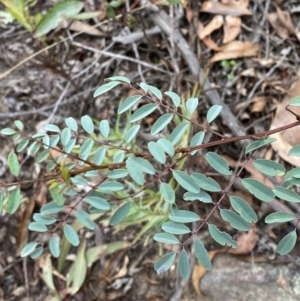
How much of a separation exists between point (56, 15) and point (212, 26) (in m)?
0.60

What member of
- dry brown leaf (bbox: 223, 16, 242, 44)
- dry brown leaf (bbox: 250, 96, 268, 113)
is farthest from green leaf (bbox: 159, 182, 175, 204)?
dry brown leaf (bbox: 223, 16, 242, 44)

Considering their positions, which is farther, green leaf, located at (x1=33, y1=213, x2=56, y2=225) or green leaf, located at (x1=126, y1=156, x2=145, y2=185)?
green leaf, located at (x1=33, y1=213, x2=56, y2=225)

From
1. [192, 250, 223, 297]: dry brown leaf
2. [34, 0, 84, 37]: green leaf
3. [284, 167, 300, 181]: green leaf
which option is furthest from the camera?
[34, 0, 84, 37]: green leaf

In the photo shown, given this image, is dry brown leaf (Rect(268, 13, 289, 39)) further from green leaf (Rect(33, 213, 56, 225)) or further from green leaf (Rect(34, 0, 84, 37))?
green leaf (Rect(33, 213, 56, 225))

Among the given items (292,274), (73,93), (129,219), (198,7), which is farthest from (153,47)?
(292,274)

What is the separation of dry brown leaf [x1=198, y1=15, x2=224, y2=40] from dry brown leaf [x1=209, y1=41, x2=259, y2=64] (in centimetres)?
9

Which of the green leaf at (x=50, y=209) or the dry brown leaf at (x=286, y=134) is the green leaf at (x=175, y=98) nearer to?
the green leaf at (x=50, y=209)

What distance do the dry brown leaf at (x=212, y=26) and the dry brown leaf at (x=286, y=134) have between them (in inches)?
15.5

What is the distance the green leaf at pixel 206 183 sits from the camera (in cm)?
98

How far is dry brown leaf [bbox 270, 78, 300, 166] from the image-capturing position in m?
1.67

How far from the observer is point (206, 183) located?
99 cm

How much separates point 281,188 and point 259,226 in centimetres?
78

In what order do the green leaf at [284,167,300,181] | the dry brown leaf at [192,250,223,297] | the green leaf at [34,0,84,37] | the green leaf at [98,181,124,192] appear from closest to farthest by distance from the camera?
the green leaf at [284,167,300,181]
the green leaf at [98,181,124,192]
the dry brown leaf at [192,250,223,297]
the green leaf at [34,0,84,37]

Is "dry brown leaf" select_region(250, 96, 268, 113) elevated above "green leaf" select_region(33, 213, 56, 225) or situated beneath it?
situated beneath
